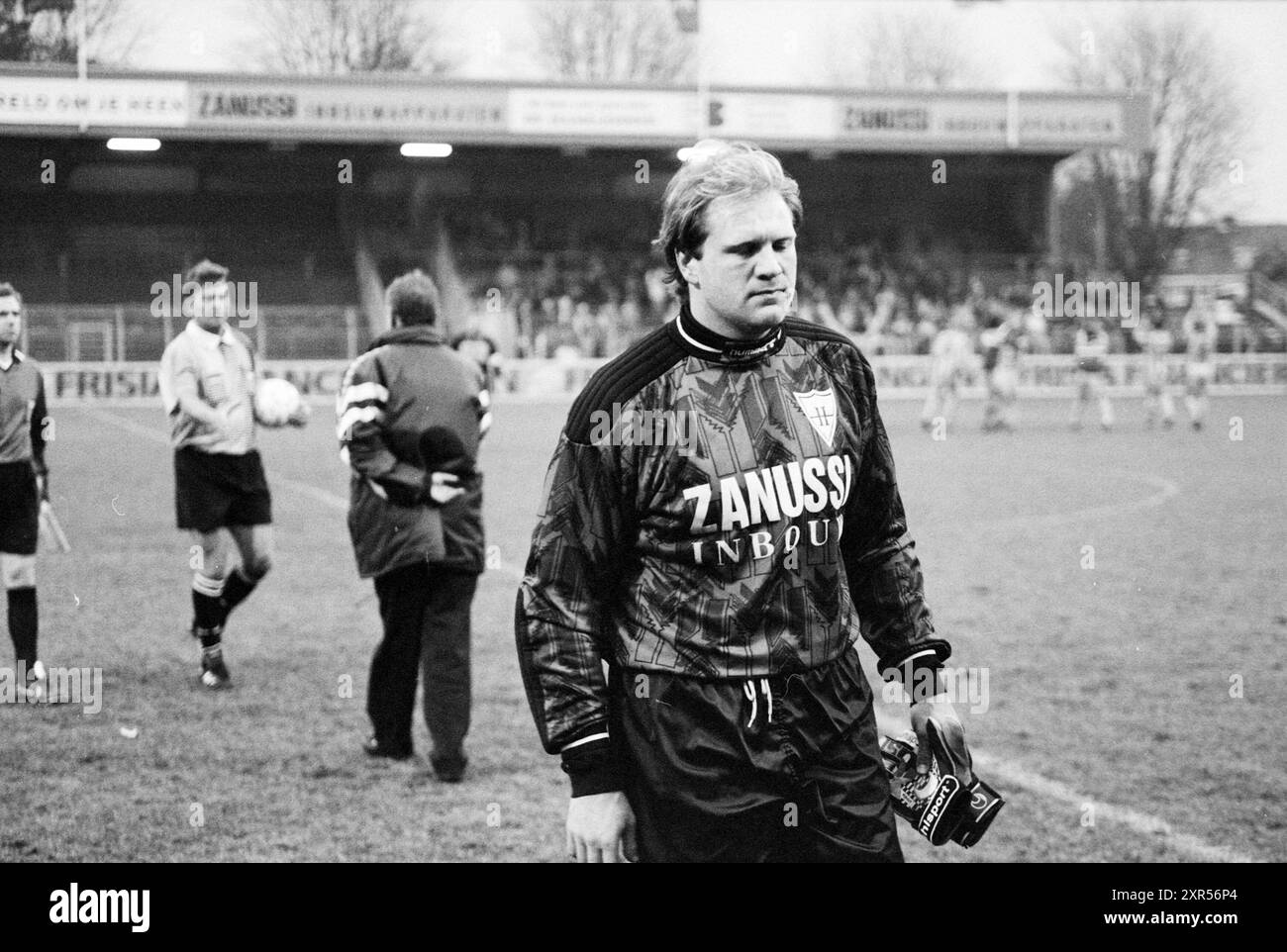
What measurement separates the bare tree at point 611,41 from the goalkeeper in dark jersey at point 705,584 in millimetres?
25933

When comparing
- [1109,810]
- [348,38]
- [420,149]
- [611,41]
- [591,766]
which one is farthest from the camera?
[420,149]

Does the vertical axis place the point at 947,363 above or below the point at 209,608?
above

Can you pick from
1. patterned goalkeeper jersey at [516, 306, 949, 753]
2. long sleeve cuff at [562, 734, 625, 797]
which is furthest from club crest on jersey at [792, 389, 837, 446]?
long sleeve cuff at [562, 734, 625, 797]

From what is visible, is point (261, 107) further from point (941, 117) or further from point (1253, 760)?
point (1253, 760)

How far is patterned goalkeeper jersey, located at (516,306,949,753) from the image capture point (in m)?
2.78

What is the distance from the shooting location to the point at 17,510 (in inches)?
271

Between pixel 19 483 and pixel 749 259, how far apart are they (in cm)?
522

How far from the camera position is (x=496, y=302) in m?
33.6
